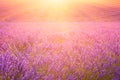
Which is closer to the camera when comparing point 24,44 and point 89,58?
point 89,58

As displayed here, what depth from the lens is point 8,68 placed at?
2.00 meters

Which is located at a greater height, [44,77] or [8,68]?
[8,68]

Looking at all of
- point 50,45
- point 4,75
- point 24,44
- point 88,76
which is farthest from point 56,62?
point 24,44

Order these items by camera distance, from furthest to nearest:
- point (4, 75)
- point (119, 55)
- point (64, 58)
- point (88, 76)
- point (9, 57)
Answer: point (119, 55), point (64, 58), point (88, 76), point (9, 57), point (4, 75)

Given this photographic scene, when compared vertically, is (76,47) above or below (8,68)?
below

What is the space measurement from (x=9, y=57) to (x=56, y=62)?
1.93 ft

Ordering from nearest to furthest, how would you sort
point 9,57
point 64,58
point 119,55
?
point 9,57 < point 64,58 < point 119,55

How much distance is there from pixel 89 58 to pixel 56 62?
0.55m

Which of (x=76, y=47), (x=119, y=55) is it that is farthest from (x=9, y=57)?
(x=119, y=55)

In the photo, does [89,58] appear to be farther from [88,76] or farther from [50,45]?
[50,45]

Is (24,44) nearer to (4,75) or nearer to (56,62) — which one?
(56,62)

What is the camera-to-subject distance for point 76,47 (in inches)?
138

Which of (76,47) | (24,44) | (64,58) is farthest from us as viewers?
(24,44)

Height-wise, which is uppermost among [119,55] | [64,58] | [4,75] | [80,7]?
[4,75]
